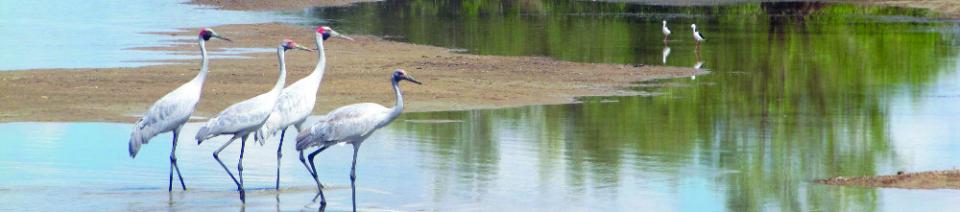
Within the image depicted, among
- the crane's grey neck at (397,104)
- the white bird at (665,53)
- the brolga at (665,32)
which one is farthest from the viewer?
the brolga at (665,32)

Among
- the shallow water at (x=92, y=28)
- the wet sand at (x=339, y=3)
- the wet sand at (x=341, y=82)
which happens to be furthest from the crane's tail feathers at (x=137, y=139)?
the wet sand at (x=339, y=3)

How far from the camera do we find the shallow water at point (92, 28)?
30.7m

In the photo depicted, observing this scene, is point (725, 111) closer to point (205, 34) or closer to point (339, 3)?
point (205, 34)

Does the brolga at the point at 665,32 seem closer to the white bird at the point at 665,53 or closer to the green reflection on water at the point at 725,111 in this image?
the green reflection on water at the point at 725,111

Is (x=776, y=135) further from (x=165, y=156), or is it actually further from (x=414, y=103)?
(x=165, y=156)

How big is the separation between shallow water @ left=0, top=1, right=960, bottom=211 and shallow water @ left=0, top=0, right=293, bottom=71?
9047mm

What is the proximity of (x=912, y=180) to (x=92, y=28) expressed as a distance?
3120cm

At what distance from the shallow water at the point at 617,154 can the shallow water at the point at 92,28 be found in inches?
356

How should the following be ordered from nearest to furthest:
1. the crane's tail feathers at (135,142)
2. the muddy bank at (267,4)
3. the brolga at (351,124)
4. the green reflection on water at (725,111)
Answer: the brolga at (351,124) → the crane's tail feathers at (135,142) → the green reflection on water at (725,111) → the muddy bank at (267,4)

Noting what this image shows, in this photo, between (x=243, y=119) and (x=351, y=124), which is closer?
(x=351, y=124)

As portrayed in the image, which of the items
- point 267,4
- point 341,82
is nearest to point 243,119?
point 341,82

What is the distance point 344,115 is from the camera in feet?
45.0

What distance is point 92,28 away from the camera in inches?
1673

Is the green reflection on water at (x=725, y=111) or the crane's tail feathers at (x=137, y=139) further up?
the crane's tail feathers at (x=137, y=139)
